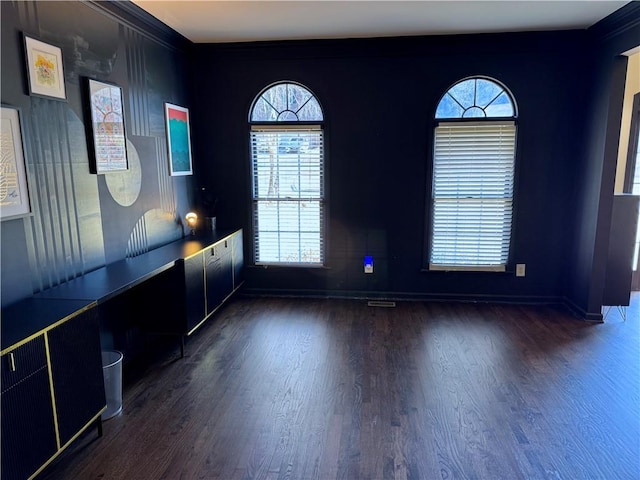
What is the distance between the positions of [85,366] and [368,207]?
302cm

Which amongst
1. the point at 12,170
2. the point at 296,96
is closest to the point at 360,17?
the point at 296,96

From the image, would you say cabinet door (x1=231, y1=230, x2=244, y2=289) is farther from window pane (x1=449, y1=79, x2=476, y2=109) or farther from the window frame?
window pane (x1=449, y1=79, x2=476, y2=109)

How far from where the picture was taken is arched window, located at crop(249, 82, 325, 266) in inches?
170

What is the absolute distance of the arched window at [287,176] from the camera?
4.32 metres

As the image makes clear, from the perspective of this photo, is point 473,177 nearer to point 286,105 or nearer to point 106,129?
point 286,105

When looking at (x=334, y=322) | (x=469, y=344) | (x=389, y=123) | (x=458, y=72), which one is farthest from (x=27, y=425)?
(x=458, y=72)

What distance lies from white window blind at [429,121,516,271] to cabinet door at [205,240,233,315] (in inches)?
81.8

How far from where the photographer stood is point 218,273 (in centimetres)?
372

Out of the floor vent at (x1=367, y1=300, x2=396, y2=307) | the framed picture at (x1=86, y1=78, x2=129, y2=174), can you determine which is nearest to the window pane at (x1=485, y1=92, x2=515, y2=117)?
the floor vent at (x1=367, y1=300, x2=396, y2=307)

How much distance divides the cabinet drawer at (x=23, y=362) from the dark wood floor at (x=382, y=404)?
2.19 ft

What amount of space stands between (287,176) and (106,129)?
6.41 feet

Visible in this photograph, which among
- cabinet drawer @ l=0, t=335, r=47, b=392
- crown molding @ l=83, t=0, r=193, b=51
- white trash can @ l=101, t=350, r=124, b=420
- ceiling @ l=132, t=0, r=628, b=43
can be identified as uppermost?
ceiling @ l=132, t=0, r=628, b=43

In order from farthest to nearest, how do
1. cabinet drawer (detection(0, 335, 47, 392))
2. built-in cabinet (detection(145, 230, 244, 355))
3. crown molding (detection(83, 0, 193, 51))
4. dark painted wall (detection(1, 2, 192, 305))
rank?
built-in cabinet (detection(145, 230, 244, 355)), crown molding (detection(83, 0, 193, 51)), dark painted wall (detection(1, 2, 192, 305)), cabinet drawer (detection(0, 335, 47, 392))

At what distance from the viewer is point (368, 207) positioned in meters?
4.39
